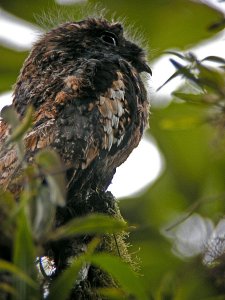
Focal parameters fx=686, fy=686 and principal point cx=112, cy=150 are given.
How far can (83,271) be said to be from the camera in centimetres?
279

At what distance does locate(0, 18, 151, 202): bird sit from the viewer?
3014 millimetres

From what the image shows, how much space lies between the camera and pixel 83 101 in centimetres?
329

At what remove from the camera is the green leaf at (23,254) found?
144 cm

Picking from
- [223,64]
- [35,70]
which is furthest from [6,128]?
[223,64]

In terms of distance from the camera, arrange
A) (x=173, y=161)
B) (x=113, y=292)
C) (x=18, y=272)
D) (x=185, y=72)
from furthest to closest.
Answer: (x=173, y=161) → (x=185, y=72) → (x=113, y=292) → (x=18, y=272)

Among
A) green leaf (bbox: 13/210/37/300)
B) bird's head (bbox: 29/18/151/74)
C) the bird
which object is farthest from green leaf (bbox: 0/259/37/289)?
bird's head (bbox: 29/18/151/74)

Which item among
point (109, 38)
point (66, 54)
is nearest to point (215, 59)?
point (66, 54)

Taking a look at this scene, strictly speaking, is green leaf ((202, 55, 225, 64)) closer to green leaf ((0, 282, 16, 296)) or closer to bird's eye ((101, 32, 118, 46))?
green leaf ((0, 282, 16, 296))

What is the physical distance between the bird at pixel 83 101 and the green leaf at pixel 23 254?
987mm

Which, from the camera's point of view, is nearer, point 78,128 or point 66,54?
point 78,128

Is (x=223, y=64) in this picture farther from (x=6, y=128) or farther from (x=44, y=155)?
(x=6, y=128)

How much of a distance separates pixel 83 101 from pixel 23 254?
1.85 m

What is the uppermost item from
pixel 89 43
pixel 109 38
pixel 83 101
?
pixel 109 38

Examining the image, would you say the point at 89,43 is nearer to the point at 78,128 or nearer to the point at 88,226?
the point at 78,128
